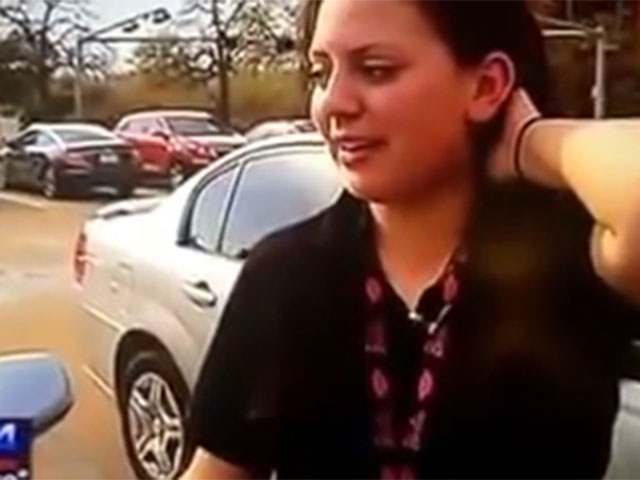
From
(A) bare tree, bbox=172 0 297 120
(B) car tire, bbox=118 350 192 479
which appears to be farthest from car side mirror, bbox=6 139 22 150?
(B) car tire, bbox=118 350 192 479

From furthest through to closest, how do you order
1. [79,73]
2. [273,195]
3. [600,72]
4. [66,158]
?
[273,195]
[66,158]
[79,73]
[600,72]

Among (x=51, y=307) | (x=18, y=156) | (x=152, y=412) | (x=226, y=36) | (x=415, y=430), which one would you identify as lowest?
(x=152, y=412)

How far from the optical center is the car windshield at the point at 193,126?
1541 millimetres

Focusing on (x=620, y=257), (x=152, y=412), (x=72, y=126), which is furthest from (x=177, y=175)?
(x=620, y=257)

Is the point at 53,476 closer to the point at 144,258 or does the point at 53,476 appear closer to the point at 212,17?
the point at 144,258

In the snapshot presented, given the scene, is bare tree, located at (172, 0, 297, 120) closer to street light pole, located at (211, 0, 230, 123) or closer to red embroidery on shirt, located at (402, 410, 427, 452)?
street light pole, located at (211, 0, 230, 123)

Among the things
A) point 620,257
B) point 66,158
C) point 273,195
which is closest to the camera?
point 620,257

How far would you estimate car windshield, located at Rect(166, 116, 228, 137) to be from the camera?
1541 mm

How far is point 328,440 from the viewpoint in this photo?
855 millimetres

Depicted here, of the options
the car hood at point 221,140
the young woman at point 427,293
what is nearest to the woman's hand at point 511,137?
the young woman at point 427,293

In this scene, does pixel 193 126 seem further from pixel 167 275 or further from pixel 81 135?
pixel 167 275

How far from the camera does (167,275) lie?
1.92 m

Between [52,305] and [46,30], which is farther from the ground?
[46,30]

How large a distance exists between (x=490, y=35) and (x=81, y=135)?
82 cm
